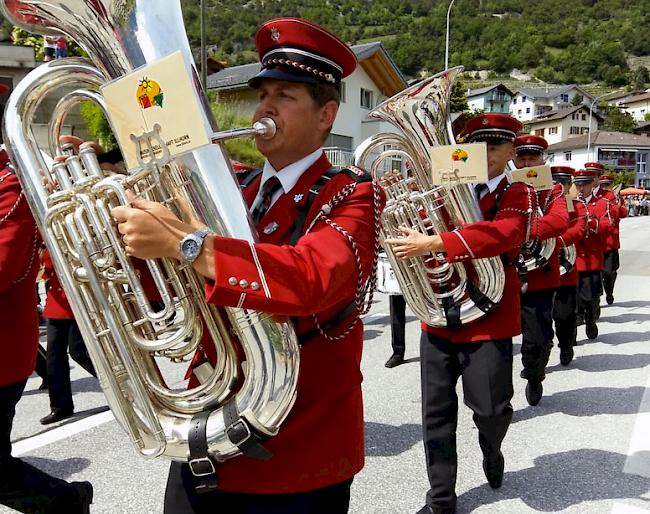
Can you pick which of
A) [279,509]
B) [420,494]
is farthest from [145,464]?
[279,509]

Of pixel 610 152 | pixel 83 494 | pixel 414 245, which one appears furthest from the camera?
pixel 610 152

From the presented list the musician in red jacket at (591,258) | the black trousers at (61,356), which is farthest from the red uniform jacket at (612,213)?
the black trousers at (61,356)

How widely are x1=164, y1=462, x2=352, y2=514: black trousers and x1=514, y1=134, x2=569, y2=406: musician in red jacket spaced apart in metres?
3.49

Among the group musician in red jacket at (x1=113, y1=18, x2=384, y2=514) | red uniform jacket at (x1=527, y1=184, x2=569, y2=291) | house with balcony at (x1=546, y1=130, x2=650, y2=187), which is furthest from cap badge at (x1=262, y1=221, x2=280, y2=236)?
house with balcony at (x1=546, y1=130, x2=650, y2=187)

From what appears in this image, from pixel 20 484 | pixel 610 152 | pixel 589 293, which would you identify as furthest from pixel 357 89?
pixel 610 152

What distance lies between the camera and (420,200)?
3.38m

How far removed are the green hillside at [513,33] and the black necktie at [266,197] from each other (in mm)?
128889

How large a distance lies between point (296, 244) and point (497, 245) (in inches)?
67.6

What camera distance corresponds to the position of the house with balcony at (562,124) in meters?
86.3

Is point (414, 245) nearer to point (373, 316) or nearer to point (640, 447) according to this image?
point (640, 447)

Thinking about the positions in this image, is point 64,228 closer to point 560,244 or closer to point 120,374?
point 120,374

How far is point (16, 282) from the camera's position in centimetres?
253

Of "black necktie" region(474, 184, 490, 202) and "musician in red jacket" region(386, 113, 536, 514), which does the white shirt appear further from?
"black necktie" region(474, 184, 490, 202)

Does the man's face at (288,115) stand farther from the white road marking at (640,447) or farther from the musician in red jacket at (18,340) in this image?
the white road marking at (640,447)
